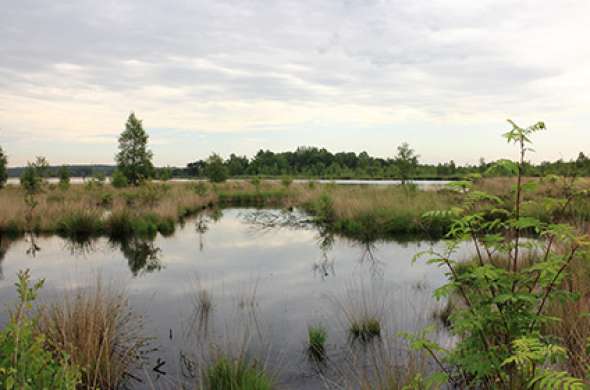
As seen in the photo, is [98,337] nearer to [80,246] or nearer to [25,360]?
[25,360]

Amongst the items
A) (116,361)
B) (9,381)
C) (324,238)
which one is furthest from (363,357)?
(324,238)

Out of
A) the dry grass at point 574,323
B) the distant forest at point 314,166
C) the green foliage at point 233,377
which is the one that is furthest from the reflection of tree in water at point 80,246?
the distant forest at point 314,166

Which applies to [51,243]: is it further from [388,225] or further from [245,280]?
[388,225]

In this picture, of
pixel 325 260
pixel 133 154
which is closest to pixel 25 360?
pixel 325 260

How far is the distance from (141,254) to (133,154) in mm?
37733

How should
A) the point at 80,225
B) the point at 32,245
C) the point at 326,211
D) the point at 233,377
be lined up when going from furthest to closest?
1. the point at 326,211
2. the point at 80,225
3. the point at 32,245
4. the point at 233,377

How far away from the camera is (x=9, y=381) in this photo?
1.93 m

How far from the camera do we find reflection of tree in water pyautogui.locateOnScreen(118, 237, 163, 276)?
371 inches

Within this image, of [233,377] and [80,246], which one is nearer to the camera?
[233,377]

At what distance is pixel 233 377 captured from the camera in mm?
3805

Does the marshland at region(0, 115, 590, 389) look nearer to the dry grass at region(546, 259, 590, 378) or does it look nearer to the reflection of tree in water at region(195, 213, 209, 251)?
the dry grass at region(546, 259, 590, 378)

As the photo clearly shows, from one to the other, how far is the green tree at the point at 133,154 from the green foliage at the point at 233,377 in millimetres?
43859

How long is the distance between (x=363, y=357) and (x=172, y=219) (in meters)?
13.3

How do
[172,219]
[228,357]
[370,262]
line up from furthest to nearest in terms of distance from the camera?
[172,219] → [370,262] → [228,357]
